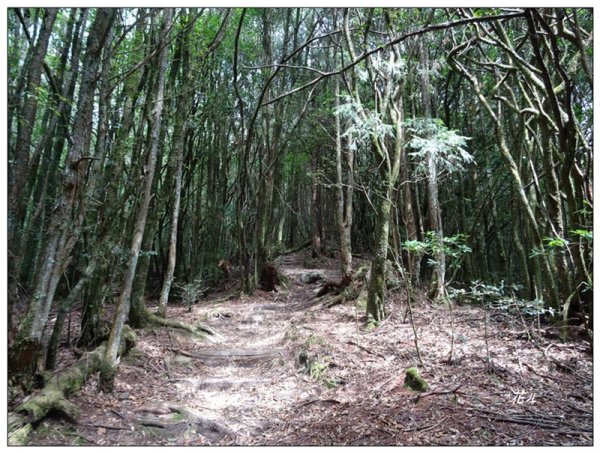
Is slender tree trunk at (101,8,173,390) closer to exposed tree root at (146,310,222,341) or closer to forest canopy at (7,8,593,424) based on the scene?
forest canopy at (7,8,593,424)

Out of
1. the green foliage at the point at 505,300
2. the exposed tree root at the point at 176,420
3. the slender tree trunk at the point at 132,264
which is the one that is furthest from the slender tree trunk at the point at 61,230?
the green foliage at the point at 505,300

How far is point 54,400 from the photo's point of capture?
3.42 m

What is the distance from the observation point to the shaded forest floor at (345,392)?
3.11 metres

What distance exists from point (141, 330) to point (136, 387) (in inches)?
75.0

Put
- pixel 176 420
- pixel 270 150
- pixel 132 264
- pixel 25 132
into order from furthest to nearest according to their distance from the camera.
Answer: pixel 270 150, pixel 132 264, pixel 176 420, pixel 25 132

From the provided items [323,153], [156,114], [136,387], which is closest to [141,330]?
[136,387]

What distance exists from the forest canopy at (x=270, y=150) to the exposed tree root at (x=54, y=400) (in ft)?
0.71

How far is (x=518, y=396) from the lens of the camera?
135 inches

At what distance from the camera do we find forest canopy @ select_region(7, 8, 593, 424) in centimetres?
366

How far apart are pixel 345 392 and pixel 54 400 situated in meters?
2.81

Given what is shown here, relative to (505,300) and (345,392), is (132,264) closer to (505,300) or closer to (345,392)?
(345,392)

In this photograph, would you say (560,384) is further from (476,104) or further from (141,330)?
(476,104)

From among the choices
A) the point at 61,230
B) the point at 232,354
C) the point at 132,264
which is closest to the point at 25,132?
the point at 61,230

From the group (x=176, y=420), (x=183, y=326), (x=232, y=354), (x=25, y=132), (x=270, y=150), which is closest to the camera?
(x=25, y=132)
